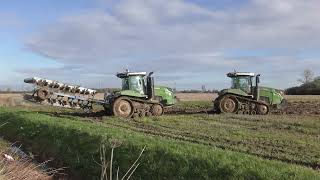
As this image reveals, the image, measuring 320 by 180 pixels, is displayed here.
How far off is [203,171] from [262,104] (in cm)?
2441

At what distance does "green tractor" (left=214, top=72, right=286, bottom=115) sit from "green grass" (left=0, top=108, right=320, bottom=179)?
643 centimetres

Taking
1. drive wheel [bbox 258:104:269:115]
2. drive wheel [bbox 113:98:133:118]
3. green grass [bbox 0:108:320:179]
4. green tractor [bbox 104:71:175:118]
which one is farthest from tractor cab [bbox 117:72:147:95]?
drive wheel [bbox 258:104:269:115]

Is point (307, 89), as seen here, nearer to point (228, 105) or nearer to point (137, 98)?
point (228, 105)

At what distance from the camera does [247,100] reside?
37250 mm

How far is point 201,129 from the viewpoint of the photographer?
2553cm

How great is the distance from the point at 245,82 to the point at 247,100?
5.83 feet

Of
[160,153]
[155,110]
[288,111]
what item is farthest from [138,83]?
[160,153]

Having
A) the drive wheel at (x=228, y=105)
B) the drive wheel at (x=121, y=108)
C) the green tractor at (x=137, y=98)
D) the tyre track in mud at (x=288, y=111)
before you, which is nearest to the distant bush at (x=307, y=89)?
the tyre track in mud at (x=288, y=111)

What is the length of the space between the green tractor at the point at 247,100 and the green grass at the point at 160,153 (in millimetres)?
6427

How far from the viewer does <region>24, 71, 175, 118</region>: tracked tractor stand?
118 ft

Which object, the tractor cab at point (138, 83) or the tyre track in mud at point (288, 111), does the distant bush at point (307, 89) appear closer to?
the tyre track in mud at point (288, 111)

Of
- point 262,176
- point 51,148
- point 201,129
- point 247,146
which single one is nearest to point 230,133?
point 201,129

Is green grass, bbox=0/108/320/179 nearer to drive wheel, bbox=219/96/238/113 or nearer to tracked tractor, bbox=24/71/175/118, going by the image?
tracked tractor, bbox=24/71/175/118

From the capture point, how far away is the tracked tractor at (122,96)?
35.9 m
